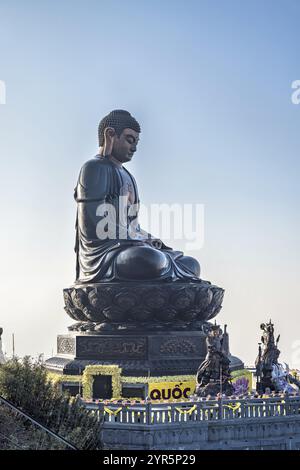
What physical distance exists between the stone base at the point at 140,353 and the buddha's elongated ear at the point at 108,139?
5.11 metres

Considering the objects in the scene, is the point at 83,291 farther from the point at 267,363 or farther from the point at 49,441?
the point at 49,441

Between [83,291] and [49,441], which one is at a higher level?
[83,291]

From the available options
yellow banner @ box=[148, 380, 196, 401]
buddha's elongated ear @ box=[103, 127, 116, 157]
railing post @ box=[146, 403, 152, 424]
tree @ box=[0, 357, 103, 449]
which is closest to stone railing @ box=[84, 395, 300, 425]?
railing post @ box=[146, 403, 152, 424]

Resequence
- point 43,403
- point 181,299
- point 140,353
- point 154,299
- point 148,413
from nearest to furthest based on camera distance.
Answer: point 43,403 < point 148,413 < point 140,353 < point 154,299 < point 181,299

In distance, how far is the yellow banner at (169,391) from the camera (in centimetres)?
1524

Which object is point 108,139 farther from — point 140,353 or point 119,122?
point 140,353

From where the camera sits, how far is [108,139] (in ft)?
62.6

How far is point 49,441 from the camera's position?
938 centimetres

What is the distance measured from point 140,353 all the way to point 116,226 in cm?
367

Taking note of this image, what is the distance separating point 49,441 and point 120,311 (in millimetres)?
7429

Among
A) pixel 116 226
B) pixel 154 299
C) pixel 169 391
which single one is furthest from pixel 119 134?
pixel 169 391

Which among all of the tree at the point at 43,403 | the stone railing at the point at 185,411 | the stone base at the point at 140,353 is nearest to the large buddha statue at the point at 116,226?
the stone base at the point at 140,353

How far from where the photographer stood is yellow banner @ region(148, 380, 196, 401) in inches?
600
